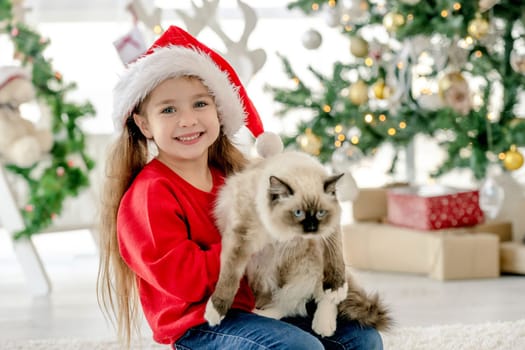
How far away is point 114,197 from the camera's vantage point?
1.67 meters

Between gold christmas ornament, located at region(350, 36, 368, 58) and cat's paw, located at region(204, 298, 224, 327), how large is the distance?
69.6 inches

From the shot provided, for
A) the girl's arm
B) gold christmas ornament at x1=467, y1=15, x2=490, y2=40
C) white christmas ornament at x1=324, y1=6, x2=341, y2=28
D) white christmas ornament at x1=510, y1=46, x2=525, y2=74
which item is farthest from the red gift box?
the girl's arm

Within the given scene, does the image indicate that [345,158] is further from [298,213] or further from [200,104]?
[298,213]

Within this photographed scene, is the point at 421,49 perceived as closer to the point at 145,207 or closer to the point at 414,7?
the point at 414,7

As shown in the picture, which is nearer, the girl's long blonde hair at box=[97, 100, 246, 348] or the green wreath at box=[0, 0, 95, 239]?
the girl's long blonde hair at box=[97, 100, 246, 348]

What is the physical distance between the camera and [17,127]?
287 centimetres

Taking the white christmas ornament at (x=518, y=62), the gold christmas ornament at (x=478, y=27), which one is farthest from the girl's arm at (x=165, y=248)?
the white christmas ornament at (x=518, y=62)

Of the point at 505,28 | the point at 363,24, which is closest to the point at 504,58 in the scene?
the point at 505,28

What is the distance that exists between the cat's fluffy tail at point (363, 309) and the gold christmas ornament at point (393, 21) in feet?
4.80

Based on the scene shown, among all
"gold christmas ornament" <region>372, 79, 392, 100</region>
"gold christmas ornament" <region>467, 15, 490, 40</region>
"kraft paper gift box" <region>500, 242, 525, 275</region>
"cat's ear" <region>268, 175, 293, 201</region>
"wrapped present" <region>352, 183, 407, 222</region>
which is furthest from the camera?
"wrapped present" <region>352, 183, 407, 222</region>

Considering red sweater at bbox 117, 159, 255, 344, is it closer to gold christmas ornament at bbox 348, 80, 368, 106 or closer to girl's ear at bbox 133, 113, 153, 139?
A: girl's ear at bbox 133, 113, 153, 139

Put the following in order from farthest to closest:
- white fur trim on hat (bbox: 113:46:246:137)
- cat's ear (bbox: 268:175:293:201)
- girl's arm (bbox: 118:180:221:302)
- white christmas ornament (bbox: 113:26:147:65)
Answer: white christmas ornament (bbox: 113:26:147:65) < white fur trim on hat (bbox: 113:46:246:137) < girl's arm (bbox: 118:180:221:302) < cat's ear (bbox: 268:175:293:201)

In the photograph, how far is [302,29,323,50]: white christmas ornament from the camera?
2963mm

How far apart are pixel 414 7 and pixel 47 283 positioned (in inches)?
67.9
